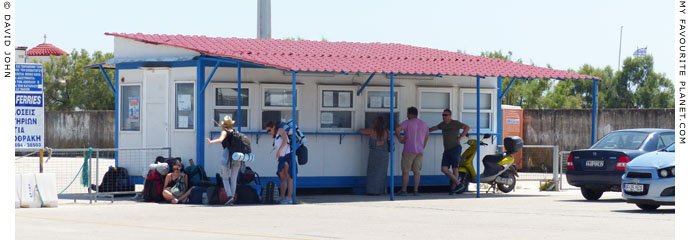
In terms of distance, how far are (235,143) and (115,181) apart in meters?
3.64

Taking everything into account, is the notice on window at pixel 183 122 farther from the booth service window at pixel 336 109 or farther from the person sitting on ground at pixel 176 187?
the booth service window at pixel 336 109

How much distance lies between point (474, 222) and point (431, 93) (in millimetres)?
7938

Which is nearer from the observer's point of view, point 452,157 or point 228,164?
point 228,164

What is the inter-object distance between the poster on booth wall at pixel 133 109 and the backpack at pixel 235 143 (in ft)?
12.8

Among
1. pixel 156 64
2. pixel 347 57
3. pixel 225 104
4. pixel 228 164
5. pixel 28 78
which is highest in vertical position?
pixel 347 57

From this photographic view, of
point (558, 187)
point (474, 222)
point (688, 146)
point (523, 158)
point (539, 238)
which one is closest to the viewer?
point (539, 238)

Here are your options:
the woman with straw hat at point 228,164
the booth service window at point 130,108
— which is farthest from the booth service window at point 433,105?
the booth service window at point 130,108

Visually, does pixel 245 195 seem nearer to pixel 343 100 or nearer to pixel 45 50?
pixel 343 100

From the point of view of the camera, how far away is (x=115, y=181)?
2286 cm

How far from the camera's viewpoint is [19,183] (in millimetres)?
19562

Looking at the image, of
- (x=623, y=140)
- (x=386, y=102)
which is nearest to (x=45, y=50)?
(x=386, y=102)

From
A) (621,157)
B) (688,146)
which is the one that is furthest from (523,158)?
(688,146)

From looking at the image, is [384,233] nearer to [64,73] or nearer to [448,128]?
[448,128]

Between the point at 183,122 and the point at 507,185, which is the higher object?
the point at 183,122
